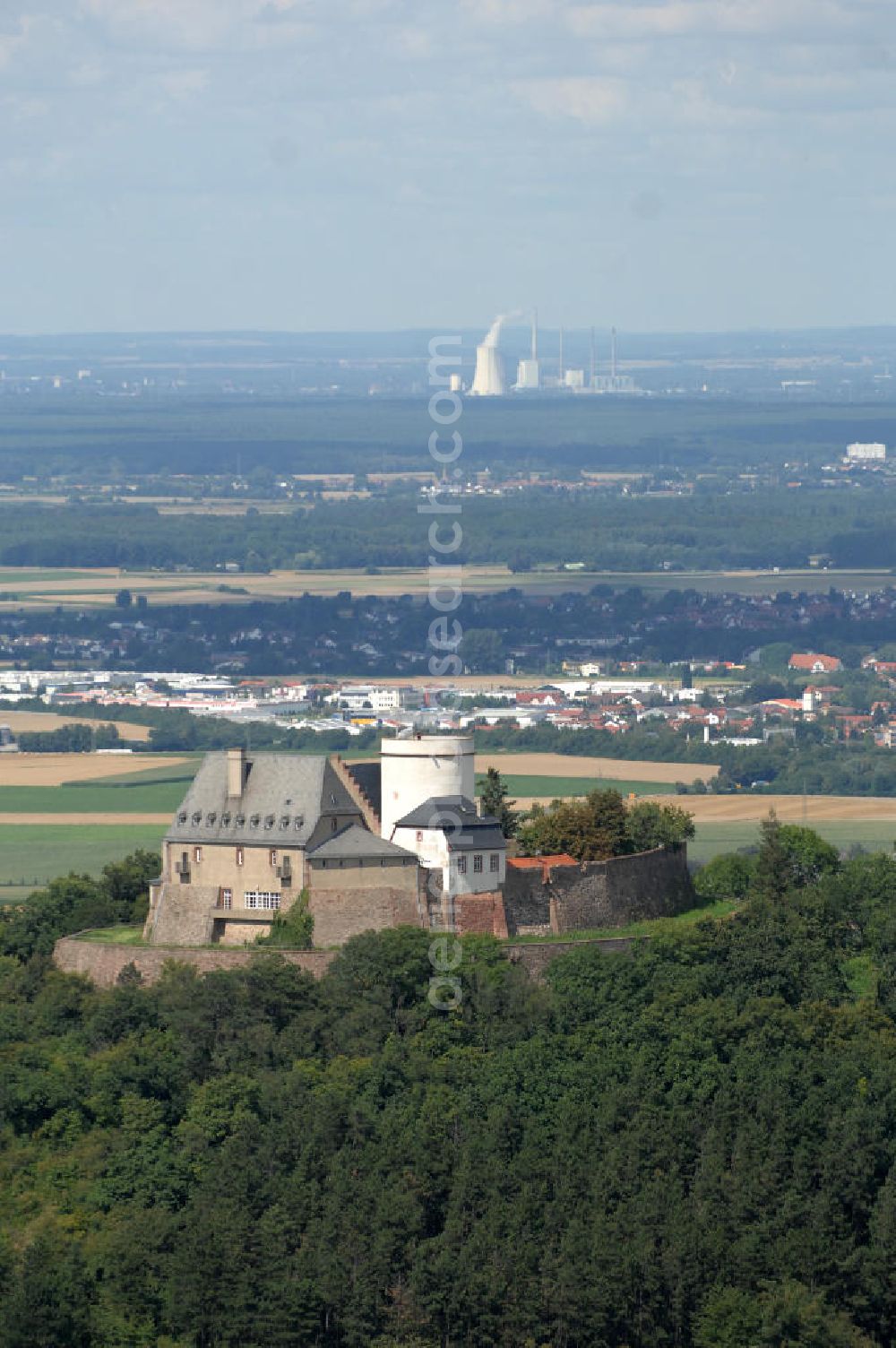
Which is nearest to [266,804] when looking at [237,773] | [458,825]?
[237,773]

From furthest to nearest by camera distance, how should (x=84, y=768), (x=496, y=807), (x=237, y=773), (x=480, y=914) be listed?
(x=84, y=768)
(x=496, y=807)
(x=237, y=773)
(x=480, y=914)

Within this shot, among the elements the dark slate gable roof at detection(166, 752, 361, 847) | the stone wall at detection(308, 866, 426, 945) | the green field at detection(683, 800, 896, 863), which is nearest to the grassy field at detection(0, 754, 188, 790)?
the green field at detection(683, 800, 896, 863)

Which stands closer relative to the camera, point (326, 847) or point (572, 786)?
point (326, 847)

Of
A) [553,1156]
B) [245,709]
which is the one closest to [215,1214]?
[553,1156]

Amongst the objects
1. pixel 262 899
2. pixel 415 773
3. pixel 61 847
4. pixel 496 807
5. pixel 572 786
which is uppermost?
pixel 572 786

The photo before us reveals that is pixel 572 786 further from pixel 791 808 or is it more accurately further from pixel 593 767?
pixel 593 767

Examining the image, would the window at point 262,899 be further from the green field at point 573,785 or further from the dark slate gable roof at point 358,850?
the green field at point 573,785

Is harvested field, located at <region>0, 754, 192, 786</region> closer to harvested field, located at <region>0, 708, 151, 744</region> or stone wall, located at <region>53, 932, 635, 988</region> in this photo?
harvested field, located at <region>0, 708, 151, 744</region>

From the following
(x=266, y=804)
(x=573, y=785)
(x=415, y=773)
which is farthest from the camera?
(x=573, y=785)
